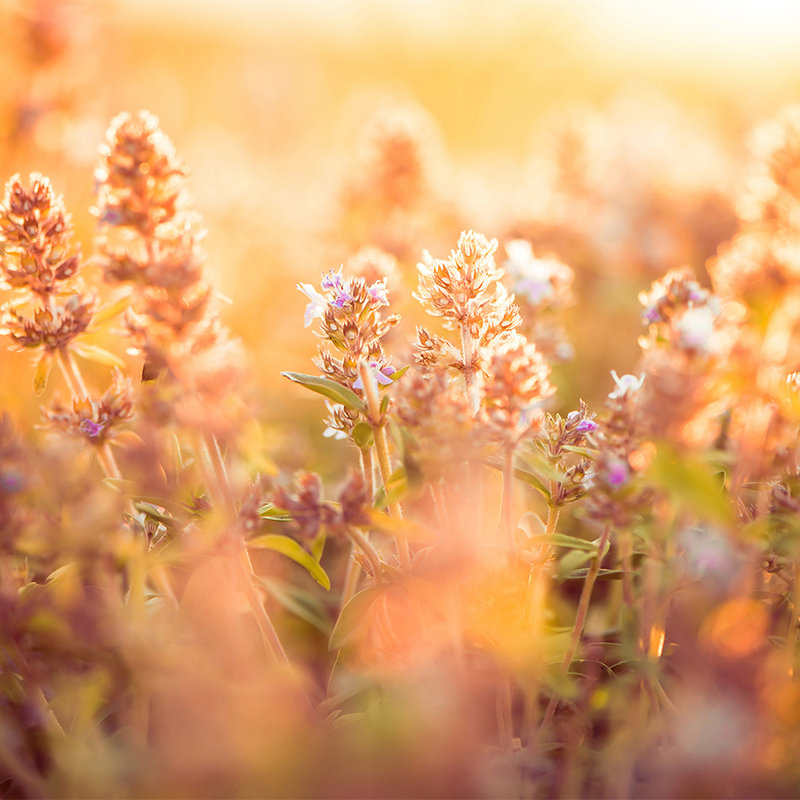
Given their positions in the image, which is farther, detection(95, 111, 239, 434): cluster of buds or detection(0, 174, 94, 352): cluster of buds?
detection(0, 174, 94, 352): cluster of buds

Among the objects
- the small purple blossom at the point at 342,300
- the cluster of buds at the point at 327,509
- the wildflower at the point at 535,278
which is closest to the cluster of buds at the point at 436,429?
the cluster of buds at the point at 327,509

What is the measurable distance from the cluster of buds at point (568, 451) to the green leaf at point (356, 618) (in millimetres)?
523

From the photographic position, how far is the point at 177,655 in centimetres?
154

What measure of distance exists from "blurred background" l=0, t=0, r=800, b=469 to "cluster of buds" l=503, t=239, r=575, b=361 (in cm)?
38

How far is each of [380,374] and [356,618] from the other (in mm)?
613

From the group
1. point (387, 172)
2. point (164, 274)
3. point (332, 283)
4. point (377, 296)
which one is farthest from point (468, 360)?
point (387, 172)

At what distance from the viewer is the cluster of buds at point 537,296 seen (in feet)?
10.1

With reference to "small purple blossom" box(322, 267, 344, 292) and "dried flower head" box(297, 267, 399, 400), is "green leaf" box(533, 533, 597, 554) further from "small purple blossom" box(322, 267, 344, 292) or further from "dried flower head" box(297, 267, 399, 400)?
"small purple blossom" box(322, 267, 344, 292)

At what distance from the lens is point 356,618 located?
1988 millimetres

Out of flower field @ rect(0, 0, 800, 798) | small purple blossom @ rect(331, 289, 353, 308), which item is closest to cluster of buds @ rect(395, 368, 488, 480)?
flower field @ rect(0, 0, 800, 798)

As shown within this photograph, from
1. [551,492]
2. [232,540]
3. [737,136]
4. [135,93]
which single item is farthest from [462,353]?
[135,93]

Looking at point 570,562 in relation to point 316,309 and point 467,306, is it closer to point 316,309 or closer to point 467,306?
point 467,306

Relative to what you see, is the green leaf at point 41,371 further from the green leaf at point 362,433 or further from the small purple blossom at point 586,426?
the small purple blossom at point 586,426

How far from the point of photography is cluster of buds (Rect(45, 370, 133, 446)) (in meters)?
2.10
